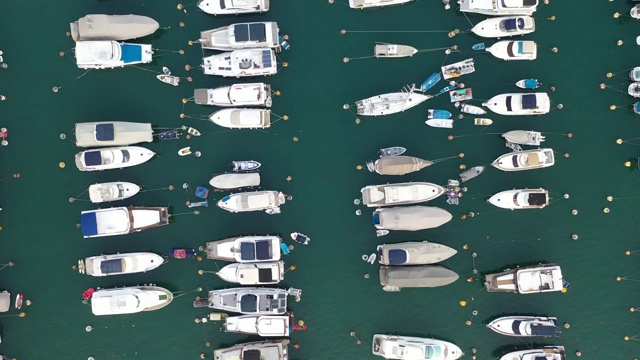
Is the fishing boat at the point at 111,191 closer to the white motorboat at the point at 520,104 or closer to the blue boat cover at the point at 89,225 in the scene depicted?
the blue boat cover at the point at 89,225

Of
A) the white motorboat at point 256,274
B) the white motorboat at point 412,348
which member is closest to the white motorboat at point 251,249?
the white motorboat at point 256,274

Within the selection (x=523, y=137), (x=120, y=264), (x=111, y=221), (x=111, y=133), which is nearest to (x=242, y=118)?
(x=111, y=133)

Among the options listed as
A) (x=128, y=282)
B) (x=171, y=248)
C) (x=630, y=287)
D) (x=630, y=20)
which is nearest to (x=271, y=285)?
(x=171, y=248)

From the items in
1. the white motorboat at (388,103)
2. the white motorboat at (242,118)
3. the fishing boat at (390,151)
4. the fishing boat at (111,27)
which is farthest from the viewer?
the fishing boat at (390,151)

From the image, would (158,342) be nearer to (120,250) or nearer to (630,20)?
(120,250)

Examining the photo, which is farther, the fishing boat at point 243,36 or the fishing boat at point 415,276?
the fishing boat at point 415,276

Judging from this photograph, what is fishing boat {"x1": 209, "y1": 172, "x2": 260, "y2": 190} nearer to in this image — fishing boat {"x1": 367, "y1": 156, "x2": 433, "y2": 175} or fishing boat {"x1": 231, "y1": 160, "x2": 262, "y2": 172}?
fishing boat {"x1": 231, "y1": 160, "x2": 262, "y2": 172}

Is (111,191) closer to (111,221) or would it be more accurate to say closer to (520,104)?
(111,221)
